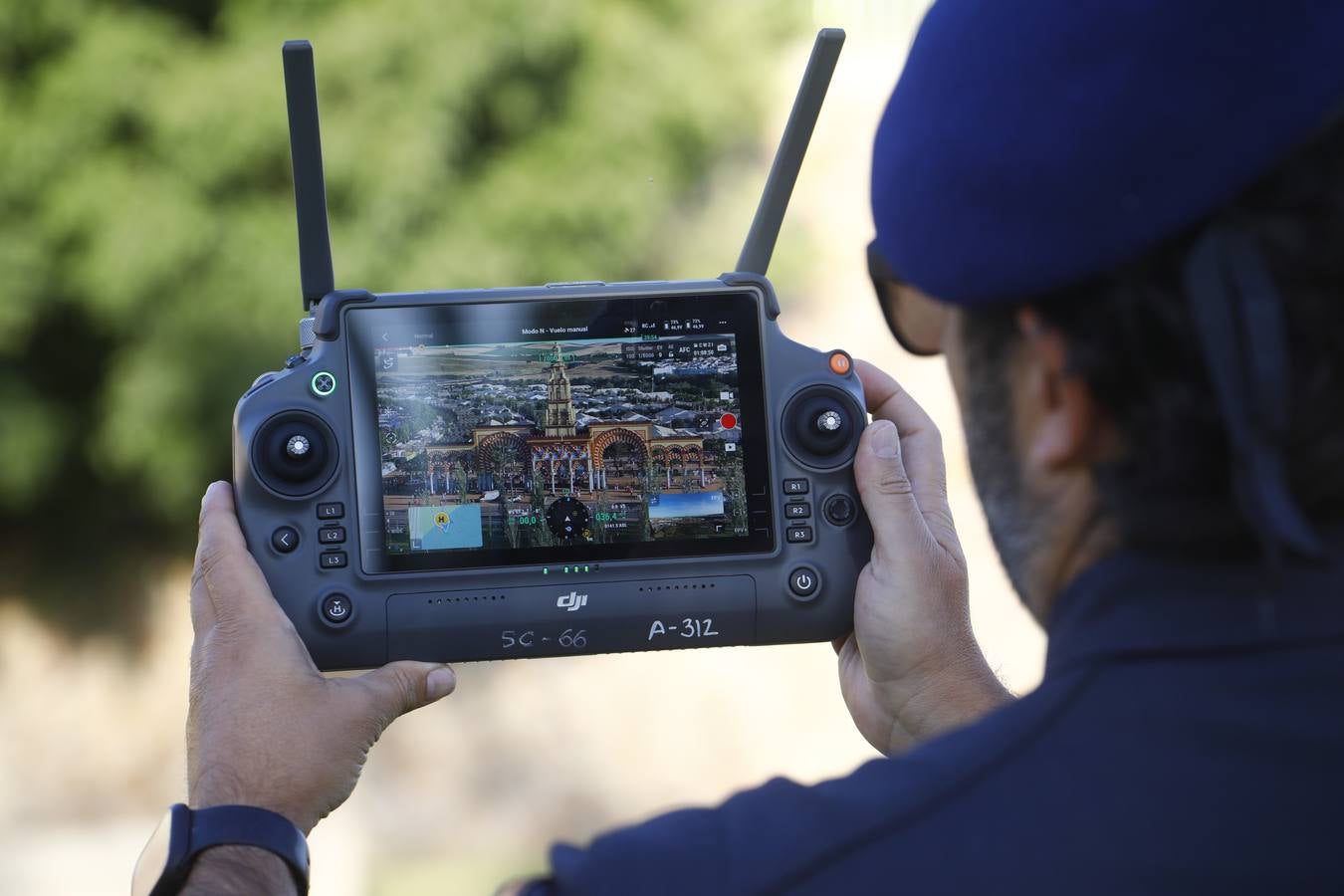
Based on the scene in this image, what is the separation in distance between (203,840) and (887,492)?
1047 mm

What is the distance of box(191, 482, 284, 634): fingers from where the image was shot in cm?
180

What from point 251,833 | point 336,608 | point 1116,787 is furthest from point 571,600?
point 1116,787

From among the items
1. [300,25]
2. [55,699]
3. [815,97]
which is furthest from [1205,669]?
[55,699]

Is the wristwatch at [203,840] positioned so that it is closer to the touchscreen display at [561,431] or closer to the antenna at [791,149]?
the touchscreen display at [561,431]

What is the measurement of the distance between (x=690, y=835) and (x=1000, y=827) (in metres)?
0.24

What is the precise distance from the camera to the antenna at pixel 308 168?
6.04 ft

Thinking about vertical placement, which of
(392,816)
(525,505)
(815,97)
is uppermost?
(815,97)

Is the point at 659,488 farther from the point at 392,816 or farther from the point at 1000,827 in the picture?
the point at 392,816

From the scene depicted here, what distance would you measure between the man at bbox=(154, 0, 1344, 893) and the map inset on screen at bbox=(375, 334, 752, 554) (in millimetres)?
826

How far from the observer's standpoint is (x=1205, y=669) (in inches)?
36.9

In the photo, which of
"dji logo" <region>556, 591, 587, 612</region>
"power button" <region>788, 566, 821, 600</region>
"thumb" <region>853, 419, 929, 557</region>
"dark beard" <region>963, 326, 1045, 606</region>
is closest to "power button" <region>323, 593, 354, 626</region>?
"dji logo" <region>556, 591, 587, 612</region>

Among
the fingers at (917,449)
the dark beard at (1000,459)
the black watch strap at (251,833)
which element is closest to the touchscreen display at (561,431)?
the fingers at (917,449)

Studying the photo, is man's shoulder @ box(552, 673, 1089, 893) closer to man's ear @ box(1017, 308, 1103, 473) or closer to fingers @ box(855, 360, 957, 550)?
man's ear @ box(1017, 308, 1103, 473)

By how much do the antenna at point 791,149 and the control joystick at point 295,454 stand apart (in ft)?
2.30
